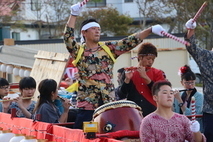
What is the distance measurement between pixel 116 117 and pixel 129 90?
1310 millimetres

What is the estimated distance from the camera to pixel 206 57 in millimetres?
5492

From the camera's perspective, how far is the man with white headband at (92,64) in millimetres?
6117

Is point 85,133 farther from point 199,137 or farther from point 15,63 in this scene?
point 15,63

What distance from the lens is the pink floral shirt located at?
476 cm

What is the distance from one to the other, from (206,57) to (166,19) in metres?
23.6

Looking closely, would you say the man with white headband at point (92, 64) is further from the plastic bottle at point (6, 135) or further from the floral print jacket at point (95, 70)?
the plastic bottle at point (6, 135)

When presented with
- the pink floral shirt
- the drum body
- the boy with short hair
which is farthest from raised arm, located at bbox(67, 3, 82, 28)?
the pink floral shirt

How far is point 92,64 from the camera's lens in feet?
20.2

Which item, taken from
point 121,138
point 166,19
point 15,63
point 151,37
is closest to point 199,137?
point 121,138

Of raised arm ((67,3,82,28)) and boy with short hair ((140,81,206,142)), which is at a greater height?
raised arm ((67,3,82,28))

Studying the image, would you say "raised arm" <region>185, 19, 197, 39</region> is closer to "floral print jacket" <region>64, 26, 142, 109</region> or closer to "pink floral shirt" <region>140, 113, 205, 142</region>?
"floral print jacket" <region>64, 26, 142, 109</region>

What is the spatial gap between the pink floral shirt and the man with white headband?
1.39 m

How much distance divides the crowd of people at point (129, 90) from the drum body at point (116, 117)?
13.9 inches

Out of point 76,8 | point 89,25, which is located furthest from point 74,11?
point 89,25
